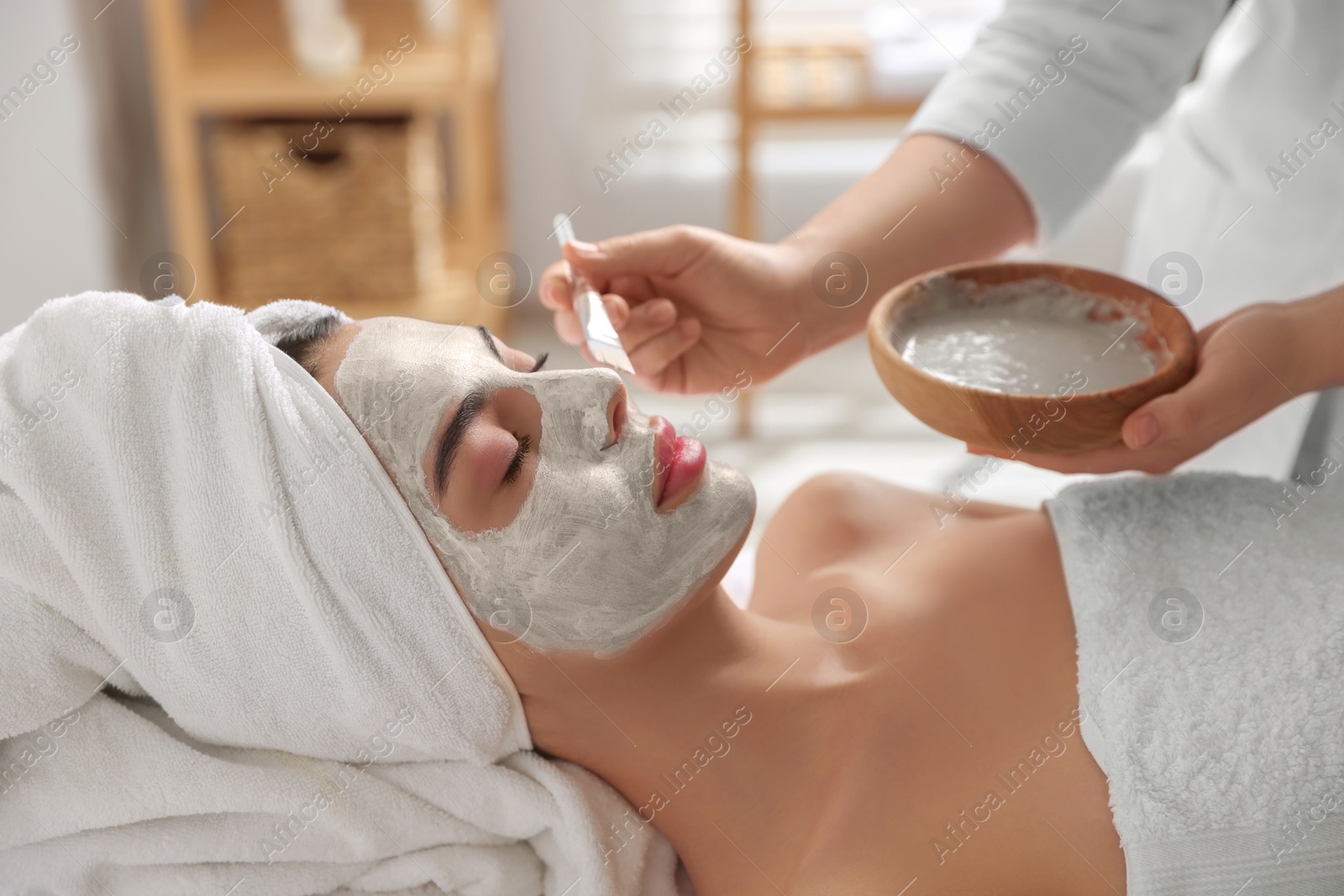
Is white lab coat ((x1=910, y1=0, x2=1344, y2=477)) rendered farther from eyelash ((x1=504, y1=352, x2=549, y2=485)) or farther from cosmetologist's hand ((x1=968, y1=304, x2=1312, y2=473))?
eyelash ((x1=504, y1=352, x2=549, y2=485))

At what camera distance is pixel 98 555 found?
85 centimetres

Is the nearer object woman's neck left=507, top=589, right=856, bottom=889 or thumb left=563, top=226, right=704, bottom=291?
woman's neck left=507, top=589, right=856, bottom=889

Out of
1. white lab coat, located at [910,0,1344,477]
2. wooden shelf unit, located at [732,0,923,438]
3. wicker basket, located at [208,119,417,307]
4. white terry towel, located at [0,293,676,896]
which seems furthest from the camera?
wicker basket, located at [208,119,417,307]

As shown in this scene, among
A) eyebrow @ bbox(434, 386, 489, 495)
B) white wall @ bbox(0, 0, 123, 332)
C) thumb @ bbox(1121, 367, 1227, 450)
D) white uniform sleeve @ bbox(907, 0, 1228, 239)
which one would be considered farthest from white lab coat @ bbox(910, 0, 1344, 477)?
white wall @ bbox(0, 0, 123, 332)

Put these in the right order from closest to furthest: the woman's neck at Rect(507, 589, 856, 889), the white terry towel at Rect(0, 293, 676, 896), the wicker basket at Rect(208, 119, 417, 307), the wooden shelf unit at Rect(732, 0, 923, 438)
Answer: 1. the white terry towel at Rect(0, 293, 676, 896)
2. the woman's neck at Rect(507, 589, 856, 889)
3. the wooden shelf unit at Rect(732, 0, 923, 438)
4. the wicker basket at Rect(208, 119, 417, 307)

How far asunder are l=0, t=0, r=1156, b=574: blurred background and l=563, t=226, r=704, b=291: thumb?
112 cm

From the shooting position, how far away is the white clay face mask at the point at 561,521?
0.92 meters

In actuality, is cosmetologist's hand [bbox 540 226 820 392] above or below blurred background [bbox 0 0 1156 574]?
above

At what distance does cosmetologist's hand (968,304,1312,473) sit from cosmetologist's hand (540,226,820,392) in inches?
13.8

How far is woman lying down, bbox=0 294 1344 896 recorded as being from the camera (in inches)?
34.2

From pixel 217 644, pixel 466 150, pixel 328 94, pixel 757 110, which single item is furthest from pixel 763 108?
pixel 217 644

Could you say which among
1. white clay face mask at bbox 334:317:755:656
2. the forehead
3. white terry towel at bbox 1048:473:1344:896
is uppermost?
the forehead

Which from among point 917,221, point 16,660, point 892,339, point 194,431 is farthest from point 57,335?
point 917,221

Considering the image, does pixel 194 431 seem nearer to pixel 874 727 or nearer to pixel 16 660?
pixel 16 660
